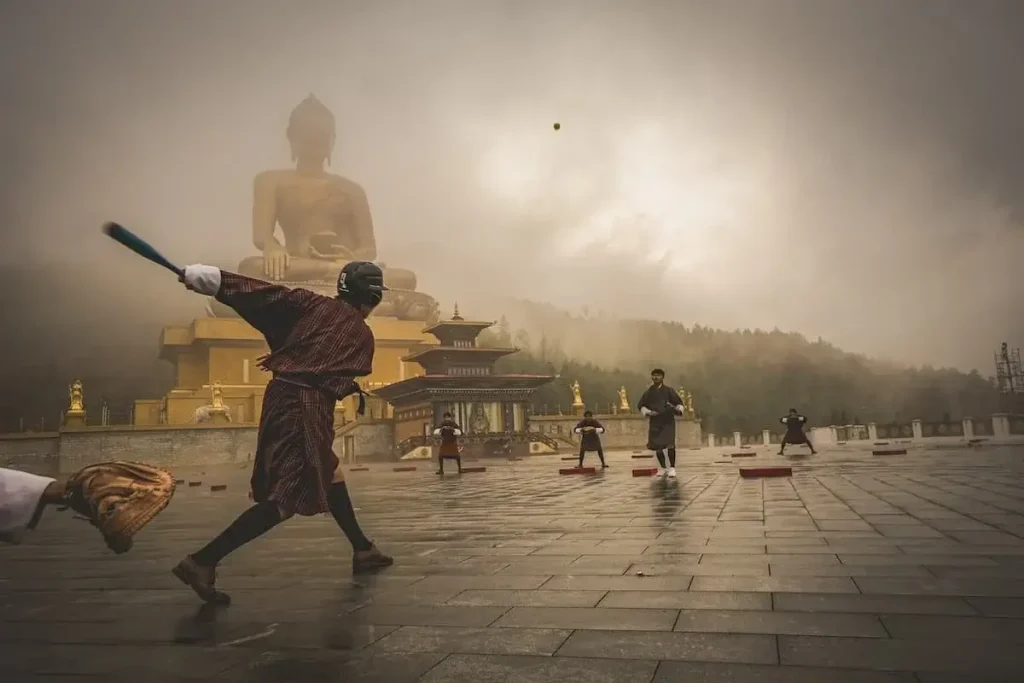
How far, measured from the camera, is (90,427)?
2738 cm

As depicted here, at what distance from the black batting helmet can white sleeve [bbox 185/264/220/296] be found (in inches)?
31.4

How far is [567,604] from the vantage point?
9.21ft

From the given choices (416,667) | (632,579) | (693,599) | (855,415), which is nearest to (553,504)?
(632,579)

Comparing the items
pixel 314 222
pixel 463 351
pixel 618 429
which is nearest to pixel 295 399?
pixel 463 351

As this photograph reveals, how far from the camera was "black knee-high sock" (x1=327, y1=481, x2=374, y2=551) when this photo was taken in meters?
3.81

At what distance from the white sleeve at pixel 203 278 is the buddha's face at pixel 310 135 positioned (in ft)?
138

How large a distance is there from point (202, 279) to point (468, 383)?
1026 inches

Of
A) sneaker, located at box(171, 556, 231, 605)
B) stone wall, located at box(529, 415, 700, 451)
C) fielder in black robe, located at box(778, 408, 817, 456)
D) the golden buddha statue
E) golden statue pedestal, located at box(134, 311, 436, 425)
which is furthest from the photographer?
the golden buddha statue

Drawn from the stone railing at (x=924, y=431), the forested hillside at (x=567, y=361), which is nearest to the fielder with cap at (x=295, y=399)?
the stone railing at (x=924, y=431)

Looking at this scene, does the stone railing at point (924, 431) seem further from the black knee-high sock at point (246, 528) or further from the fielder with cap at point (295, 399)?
the black knee-high sock at point (246, 528)

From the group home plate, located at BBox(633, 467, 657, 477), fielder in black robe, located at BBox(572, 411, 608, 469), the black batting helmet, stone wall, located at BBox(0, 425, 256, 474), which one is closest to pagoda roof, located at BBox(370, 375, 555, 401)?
stone wall, located at BBox(0, 425, 256, 474)

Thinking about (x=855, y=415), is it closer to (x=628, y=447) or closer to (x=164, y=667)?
(x=628, y=447)

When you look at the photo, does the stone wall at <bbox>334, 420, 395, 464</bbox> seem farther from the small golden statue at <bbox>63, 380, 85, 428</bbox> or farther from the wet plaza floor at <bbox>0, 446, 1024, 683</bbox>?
the wet plaza floor at <bbox>0, 446, 1024, 683</bbox>

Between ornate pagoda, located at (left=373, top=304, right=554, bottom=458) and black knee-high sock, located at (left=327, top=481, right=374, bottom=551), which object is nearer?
black knee-high sock, located at (left=327, top=481, right=374, bottom=551)
